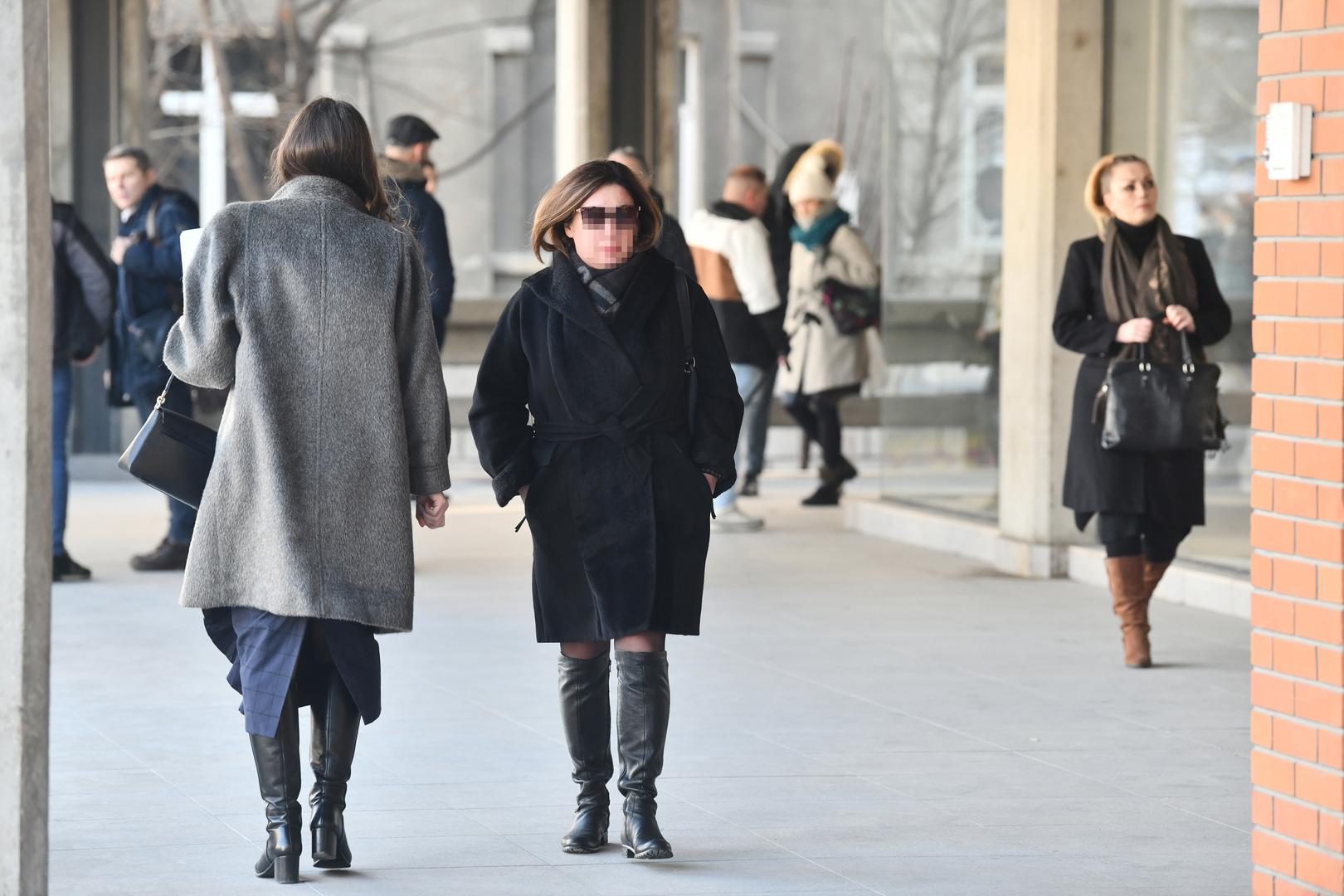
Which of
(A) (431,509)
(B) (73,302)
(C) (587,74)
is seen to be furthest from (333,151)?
(C) (587,74)

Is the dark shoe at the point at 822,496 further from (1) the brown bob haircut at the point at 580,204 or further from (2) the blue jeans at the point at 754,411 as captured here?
(1) the brown bob haircut at the point at 580,204

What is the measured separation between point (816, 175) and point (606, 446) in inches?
299

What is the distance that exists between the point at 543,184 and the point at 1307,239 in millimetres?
18598

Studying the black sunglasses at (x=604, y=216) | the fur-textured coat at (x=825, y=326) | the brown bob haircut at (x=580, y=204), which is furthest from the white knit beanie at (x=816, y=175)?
the black sunglasses at (x=604, y=216)

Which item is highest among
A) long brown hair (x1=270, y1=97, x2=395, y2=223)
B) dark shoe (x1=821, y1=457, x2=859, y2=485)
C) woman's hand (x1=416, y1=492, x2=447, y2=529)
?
long brown hair (x1=270, y1=97, x2=395, y2=223)

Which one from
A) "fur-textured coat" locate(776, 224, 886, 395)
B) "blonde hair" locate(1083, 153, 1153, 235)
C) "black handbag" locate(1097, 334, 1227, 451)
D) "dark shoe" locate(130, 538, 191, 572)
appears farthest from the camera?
"fur-textured coat" locate(776, 224, 886, 395)

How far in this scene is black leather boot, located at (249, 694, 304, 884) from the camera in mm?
4957

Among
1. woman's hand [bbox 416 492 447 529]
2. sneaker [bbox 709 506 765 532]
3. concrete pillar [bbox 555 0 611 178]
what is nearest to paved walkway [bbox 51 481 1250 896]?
woman's hand [bbox 416 492 447 529]

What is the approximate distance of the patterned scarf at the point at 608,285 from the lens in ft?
17.0

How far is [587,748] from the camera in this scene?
5.23m

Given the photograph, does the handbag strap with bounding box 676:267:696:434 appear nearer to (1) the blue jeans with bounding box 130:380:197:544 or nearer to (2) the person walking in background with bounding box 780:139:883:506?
(1) the blue jeans with bounding box 130:380:197:544

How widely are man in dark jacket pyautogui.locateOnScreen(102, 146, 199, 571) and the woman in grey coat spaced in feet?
15.8

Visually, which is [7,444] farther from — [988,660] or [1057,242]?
[1057,242]

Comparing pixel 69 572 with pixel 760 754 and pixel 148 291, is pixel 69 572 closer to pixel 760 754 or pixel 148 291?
pixel 148 291
